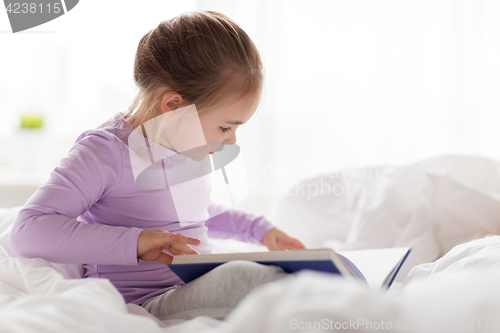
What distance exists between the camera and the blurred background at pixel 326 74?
1857 millimetres

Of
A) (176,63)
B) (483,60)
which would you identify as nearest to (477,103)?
(483,60)

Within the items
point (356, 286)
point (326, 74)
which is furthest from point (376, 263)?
point (326, 74)

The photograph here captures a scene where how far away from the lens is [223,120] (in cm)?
77

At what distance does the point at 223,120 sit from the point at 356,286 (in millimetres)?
435

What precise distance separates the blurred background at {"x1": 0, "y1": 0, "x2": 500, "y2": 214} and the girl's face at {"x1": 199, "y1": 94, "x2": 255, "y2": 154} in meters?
1.03

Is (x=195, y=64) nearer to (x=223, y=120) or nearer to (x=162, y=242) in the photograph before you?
(x=223, y=120)

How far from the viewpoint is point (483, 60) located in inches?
74.2

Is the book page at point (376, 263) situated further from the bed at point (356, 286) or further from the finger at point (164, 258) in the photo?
the finger at point (164, 258)

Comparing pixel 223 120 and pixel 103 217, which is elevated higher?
pixel 223 120

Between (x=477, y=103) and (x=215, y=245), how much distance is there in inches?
57.3

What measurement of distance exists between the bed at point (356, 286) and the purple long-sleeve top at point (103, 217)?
4cm

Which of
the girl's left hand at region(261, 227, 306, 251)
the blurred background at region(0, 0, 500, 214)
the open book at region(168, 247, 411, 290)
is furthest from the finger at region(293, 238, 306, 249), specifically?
the blurred background at region(0, 0, 500, 214)

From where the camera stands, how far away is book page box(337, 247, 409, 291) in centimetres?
64

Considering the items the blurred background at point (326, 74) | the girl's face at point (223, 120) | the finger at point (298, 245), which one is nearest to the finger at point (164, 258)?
the girl's face at point (223, 120)
